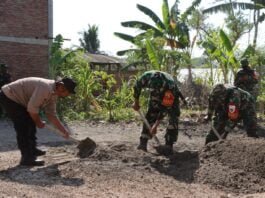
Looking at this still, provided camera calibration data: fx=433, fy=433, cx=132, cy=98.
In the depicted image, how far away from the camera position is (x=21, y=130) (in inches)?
226

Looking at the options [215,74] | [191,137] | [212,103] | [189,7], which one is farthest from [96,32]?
[212,103]

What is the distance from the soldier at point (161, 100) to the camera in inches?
252

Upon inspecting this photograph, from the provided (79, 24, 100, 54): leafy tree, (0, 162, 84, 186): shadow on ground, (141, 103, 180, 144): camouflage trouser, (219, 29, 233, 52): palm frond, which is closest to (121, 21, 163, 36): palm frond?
(219, 29, 233, 52): palm frond

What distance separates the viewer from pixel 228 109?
6527mm

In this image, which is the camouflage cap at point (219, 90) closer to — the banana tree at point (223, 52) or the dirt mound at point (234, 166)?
the dirt mound at point (234, 166)

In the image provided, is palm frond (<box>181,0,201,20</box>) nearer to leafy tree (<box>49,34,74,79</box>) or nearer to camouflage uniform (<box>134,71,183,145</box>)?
leafy tree (<box>49,34,74,79</box>)

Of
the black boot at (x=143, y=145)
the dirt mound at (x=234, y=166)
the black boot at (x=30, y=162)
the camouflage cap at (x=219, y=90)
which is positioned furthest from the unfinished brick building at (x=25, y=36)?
the dirt mound at (x=234, y=166)

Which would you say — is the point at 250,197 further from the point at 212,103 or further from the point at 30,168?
the point at 30,168

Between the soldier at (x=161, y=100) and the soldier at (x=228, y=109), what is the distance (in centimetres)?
51

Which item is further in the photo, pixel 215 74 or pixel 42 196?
pixel 215 74

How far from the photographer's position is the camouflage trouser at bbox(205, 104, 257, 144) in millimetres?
6688

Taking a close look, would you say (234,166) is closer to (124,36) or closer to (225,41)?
(225,41)

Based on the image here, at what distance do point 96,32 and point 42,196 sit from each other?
135 ft

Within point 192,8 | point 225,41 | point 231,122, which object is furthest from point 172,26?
point 231,122
